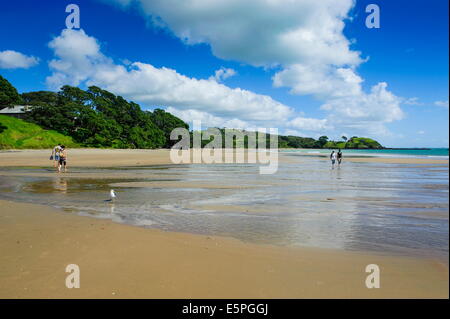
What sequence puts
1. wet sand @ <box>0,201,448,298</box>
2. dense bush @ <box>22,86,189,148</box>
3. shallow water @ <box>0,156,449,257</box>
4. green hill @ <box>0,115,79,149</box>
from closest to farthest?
wet sand @ <box>0,201,448,298</box>
shallow water @ <box>0,156,449,257</box>
green hill @ <box>0,115,79,149</box>
dense bush @ <box>22,86,189,148</box>

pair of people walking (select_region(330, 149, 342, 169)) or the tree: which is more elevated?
the tree

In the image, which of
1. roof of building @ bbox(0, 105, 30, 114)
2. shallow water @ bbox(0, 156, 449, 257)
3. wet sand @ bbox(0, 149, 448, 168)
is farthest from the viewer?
roof of building @ bbox(0, 105, 30, 114)

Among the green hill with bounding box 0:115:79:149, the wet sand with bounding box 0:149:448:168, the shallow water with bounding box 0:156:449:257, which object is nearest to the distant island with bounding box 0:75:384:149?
the green hill with bounding box 0:115:79:149

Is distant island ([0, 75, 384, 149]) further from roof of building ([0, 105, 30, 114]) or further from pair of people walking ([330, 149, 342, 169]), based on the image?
pair of people walking ([330, 149, 342, 169])

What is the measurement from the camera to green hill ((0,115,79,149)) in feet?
185

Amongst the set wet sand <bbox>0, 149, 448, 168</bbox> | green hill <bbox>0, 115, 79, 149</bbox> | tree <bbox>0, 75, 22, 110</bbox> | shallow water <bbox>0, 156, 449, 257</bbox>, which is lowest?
shallow water <bbox>0, 156, 449, 257</bbox>

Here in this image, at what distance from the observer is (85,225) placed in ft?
26.7

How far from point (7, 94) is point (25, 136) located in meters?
25.1

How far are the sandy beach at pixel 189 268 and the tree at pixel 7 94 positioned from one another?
3336 inches

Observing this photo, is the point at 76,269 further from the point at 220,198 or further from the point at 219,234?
the point at 220,198

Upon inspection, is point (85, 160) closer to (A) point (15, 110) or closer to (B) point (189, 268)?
(B) point (189, 268)

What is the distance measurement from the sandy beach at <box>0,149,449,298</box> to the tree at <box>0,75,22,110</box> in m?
84.7

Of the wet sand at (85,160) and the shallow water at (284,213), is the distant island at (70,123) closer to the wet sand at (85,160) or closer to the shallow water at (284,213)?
the wet sand at (85,160)

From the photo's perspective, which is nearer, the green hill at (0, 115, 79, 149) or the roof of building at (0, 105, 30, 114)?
the green hill at (0, 115, 79, 149)
